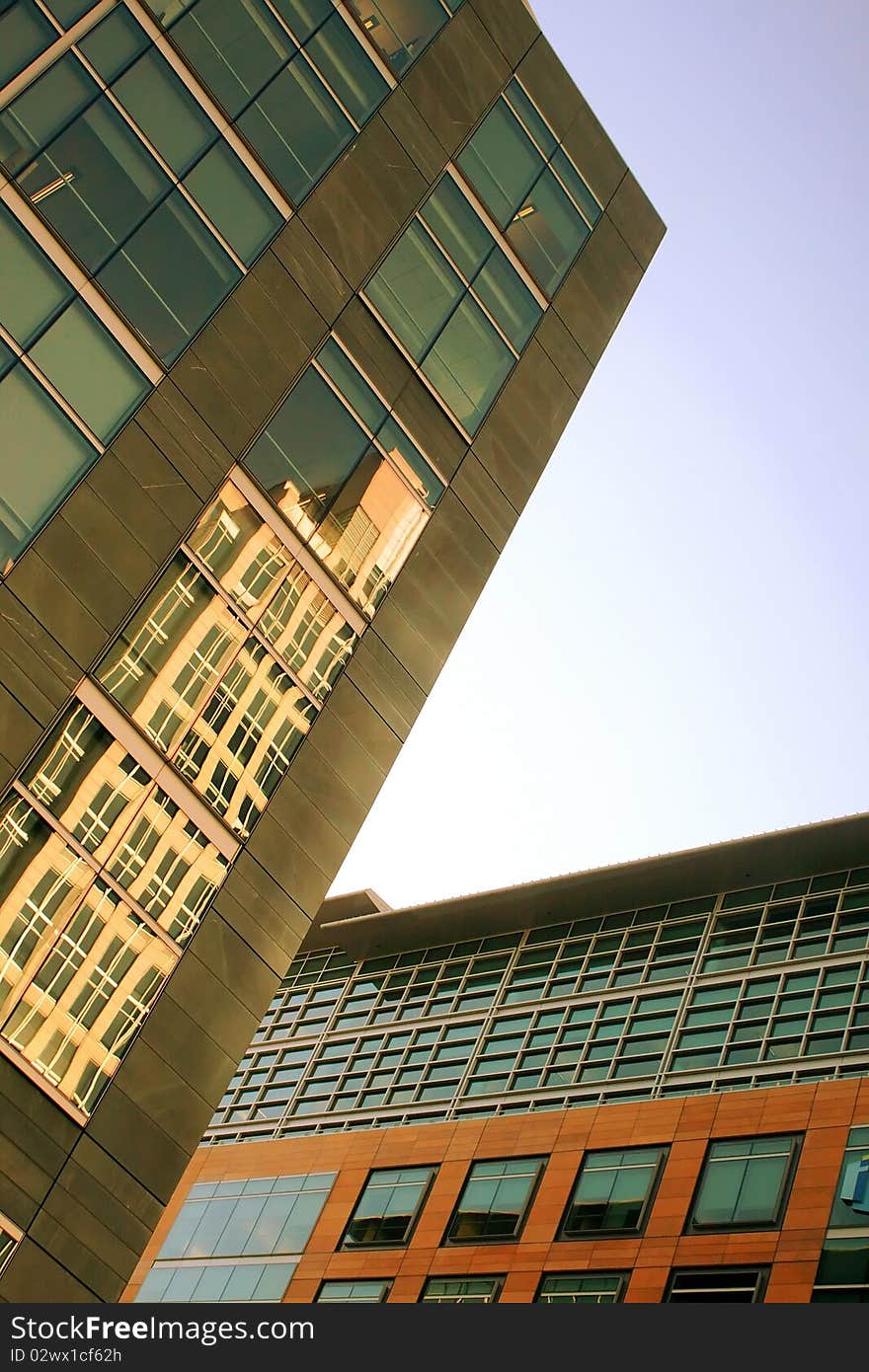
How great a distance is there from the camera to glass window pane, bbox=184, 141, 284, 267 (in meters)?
22.4

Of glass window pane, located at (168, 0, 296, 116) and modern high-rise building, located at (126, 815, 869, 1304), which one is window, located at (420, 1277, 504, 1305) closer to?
modern high-rise building, located at (126, 815, 869, 1304)

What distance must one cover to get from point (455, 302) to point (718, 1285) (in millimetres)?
25358

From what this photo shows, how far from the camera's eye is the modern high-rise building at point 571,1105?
124ft

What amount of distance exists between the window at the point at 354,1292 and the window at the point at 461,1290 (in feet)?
5.22

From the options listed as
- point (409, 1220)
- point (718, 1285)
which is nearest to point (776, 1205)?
point (718, 1285)

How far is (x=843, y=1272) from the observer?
34219 millimetres

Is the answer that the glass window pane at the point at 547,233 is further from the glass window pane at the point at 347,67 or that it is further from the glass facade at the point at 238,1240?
the glass facade at the point at 238,1240

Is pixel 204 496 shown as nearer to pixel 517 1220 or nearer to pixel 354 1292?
pixel 517 1220

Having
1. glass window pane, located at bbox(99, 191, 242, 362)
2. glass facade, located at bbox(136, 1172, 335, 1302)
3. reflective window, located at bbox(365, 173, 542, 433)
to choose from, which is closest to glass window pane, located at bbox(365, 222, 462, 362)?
reflective window, located at bbox(365, 173, 542, 433)

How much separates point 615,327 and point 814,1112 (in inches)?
862

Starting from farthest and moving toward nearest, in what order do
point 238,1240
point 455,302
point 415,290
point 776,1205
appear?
point 238,1240, point 776,1205, point 455,302, point 415,290

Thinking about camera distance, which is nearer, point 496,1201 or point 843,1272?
point 843,1272
